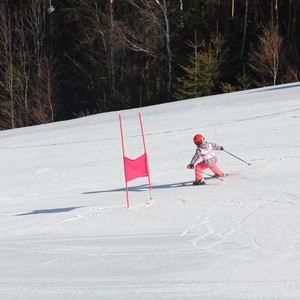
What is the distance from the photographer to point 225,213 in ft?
29.2

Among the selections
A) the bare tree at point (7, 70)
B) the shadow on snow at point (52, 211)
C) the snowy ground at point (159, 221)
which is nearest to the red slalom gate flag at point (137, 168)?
the snowy ground at point (159, 221)

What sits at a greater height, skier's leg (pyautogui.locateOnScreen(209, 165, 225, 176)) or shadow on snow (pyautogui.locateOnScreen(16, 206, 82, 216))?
skier's leg (pyautogui.locateOnScreen(209, 165, 225, 176))

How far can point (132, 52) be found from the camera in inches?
1822

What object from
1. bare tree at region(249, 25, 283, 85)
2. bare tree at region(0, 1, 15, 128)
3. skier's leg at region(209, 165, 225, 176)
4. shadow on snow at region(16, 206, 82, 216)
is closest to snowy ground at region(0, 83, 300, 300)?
shadow on snow at region(16, 206, 82, 216)

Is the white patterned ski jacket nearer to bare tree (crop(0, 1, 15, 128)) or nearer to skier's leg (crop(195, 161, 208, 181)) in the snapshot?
skier's leg (crop(195, 161, 208, 181))

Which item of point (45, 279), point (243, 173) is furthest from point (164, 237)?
point (243, 173)

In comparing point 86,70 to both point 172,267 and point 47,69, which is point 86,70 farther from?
point 172,267

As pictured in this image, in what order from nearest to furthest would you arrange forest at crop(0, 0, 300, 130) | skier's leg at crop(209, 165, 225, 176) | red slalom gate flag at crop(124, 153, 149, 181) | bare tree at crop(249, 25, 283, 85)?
red slalom gate flag at crop(124, 153, 149, 181), skier's leg at crop(209, 165, 225, 176), bare tree at crop(249, 25, 283, 85), forest at crop(0, 0, 300, 130)

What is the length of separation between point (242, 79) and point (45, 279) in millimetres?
29043

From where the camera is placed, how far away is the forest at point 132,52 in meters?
36.0

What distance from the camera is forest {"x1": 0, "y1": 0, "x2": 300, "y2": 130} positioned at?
118 feet

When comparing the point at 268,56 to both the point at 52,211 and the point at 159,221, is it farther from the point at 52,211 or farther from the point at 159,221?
the point at 159,221

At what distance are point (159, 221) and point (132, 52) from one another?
125 feet

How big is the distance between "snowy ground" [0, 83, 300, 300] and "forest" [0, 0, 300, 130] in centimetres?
1643
